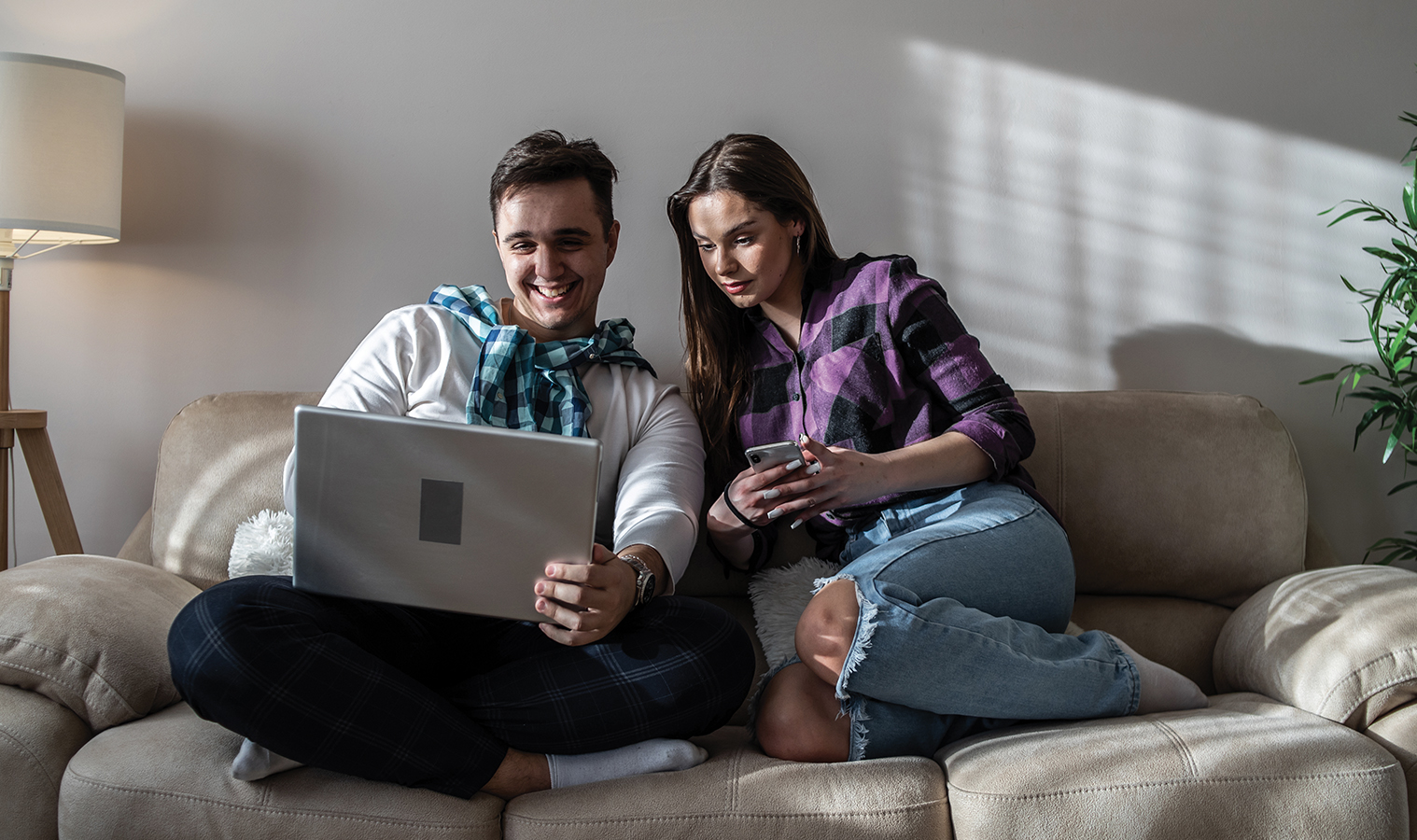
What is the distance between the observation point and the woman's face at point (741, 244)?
4.79 ft

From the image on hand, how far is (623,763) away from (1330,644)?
0.92 m

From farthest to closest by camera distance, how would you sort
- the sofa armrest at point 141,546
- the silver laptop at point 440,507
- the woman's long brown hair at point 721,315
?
the sofa armrest at point 141,546 < the woman's long brown hair at point 721,315 < the silver laptop at point 440,507

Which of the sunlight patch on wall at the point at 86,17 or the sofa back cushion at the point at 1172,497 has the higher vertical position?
the sunlight patch on wall at the point at 86,17

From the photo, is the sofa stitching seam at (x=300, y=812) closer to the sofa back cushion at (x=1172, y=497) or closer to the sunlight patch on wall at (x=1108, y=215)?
the sofa back cushion at (x=1172, y=497)

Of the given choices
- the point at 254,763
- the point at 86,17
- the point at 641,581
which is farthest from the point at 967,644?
the point at 86,17

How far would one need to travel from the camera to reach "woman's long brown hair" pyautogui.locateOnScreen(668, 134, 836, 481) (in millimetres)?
1493

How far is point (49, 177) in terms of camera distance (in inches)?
62.9

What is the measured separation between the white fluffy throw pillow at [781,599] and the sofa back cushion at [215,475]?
2.69 feet

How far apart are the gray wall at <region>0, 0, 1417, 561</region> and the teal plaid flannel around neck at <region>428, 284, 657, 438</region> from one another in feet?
1.42

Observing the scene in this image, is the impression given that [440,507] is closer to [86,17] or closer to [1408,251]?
[86,17]

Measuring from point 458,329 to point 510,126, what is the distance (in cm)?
59

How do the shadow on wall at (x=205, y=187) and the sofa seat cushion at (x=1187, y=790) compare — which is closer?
the sofa seat cushion at (x=1187, y=790)

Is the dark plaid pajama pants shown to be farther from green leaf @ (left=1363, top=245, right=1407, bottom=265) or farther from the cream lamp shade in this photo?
green leaf @ (left=1363, top=245, right=1407, bottom=265)

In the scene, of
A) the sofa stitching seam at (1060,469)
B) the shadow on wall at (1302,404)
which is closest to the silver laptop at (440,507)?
the sofa stitching seam at (1060,469)
